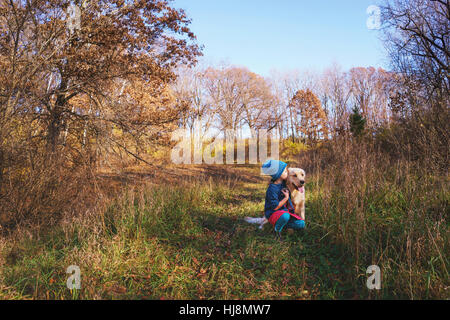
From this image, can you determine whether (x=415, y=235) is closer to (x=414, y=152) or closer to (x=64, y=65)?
(x=414, y=152)

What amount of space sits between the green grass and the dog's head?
547mm

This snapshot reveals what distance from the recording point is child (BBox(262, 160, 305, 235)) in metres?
4.08

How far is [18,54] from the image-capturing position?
16.2 ft

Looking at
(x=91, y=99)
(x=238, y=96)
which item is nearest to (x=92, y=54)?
(x=91, y=99)

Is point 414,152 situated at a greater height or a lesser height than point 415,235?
greater

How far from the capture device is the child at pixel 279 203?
4.08 metres

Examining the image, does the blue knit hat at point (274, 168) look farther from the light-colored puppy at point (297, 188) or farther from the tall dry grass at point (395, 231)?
the tall dry grass at point (395, 231)

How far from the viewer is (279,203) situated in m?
4.09

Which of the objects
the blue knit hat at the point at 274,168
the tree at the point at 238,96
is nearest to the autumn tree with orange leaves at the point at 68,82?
the blue knit hat at the point at 274,168

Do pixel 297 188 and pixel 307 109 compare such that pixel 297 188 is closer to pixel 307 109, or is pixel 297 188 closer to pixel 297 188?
pixel 297 188
